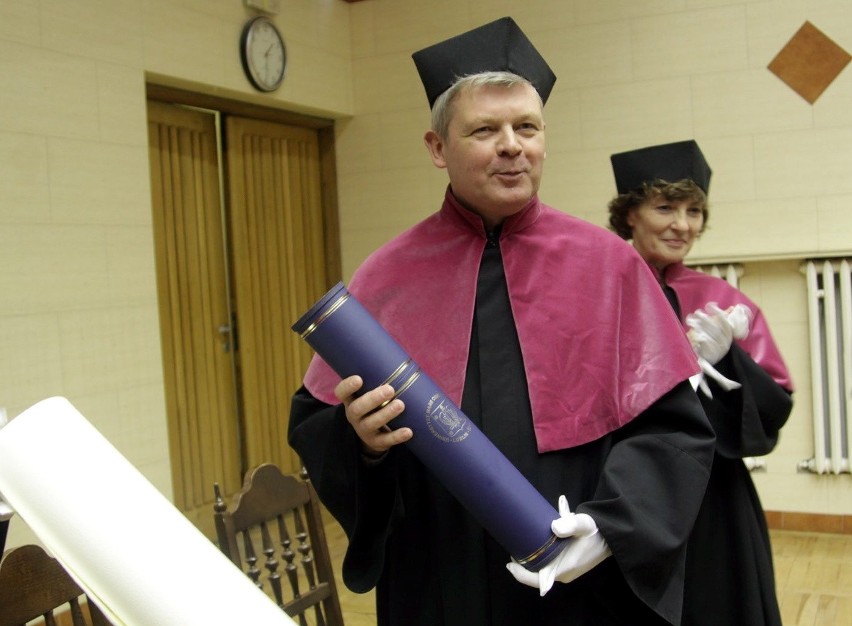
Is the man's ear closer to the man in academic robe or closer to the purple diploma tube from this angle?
the man in academic robe

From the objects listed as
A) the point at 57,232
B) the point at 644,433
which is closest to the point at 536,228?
the point at 644,433

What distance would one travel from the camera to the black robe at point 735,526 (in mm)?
2121

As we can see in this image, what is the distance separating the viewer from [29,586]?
4.80 ft

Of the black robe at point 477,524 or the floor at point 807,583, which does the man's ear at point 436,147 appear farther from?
the floor at point 807,583

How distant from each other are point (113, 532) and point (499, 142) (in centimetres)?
111

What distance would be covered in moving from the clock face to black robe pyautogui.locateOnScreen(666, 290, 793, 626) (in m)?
3.20

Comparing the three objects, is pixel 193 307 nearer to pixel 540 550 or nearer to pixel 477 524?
pixel 477 524

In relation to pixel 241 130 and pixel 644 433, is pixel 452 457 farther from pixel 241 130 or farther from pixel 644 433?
pixel 241 130

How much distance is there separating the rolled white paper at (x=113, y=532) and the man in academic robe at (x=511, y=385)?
0.94m

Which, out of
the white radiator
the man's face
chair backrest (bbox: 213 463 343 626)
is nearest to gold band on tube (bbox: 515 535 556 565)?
the man's face

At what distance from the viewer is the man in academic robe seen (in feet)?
4.69

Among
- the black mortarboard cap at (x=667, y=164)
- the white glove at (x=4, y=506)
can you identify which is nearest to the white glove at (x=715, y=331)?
the black mortarboard cap at (x=667, y=164)

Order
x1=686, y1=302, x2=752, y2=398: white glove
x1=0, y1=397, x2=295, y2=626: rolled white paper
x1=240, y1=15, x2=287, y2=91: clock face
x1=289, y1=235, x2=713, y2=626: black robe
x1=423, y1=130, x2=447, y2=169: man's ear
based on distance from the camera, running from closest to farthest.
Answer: x1=0, y1=397, x2=295, y2=626: rolled white paper < x1=289, y1=235, x2=713, y2=626: black robe < x1=423, y1=130, x2=447, y2=169: man's ear < x1=686, y1=302, x2=752, y2=398: white glove < x1=240, y1=15, x2=287, y2=91: clock face

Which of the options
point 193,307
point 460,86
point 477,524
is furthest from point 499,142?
point 193,307
